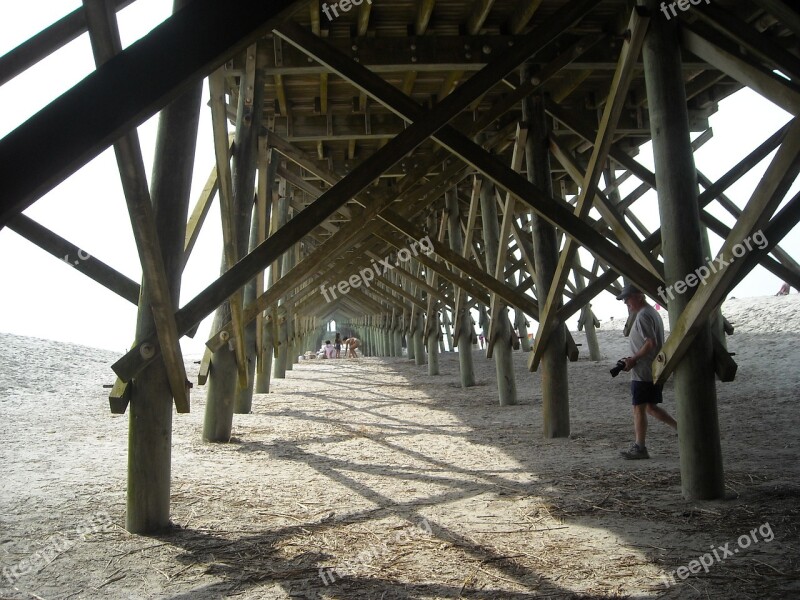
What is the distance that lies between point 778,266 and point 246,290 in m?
5.66

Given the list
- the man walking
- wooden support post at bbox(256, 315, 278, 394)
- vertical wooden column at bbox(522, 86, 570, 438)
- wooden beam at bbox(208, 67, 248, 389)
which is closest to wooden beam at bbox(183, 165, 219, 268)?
wooden beam at bbox(208, 67, 248, 389)

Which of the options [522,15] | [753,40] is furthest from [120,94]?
[522,15]

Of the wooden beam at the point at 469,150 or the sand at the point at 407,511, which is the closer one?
the sand at the point at 407,511

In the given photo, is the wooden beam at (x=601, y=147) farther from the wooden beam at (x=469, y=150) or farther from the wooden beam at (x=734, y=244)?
the wooden beam at (x=734, y=244)

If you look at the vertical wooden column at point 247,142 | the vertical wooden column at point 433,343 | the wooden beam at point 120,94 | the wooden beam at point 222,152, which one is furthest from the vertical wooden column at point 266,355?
the wooden beam at point 120,94

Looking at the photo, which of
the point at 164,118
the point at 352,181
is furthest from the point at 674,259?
the point at 164,118

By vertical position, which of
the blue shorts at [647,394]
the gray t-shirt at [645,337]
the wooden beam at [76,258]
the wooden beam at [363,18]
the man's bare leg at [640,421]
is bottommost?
the man's bare leg at [640,421]

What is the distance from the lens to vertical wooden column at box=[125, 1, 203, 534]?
3.63 metres

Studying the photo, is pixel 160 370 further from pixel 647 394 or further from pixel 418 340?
pixel 418 340

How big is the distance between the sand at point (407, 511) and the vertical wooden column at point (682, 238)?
26cm

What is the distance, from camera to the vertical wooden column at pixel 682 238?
12.9ft

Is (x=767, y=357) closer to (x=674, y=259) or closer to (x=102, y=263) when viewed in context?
(x=674, y=259)

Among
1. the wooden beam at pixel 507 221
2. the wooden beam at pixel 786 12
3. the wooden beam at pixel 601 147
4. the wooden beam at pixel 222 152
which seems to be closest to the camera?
the wooden beam at pixel 786 12

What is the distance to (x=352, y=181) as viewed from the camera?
4387 mm
